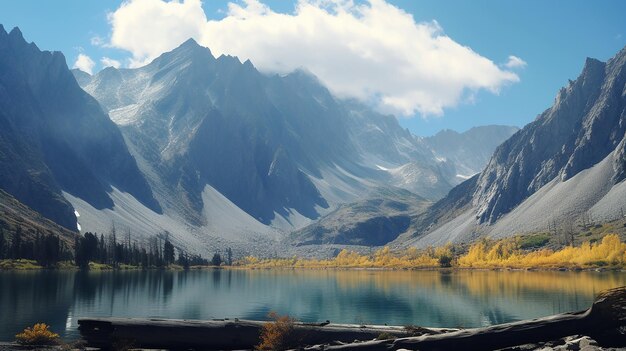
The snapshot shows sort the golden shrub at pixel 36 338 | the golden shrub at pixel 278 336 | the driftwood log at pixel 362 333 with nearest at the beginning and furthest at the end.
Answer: the driftwood log at pixel 362 333 < the golden shrub at pixel 278 336 < the golden shrub at pixel 36 338

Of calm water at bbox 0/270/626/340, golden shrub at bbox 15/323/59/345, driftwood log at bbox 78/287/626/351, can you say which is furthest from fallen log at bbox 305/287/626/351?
calm water at bbox 0/270/626/340

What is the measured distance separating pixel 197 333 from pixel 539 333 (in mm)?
21966

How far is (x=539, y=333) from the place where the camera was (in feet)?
108

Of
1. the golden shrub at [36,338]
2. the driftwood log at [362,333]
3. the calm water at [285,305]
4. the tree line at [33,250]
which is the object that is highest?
the tree line at [33,250]

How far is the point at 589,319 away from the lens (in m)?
32.0

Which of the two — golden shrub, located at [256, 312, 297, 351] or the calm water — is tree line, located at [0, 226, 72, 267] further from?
golden shrub, located at [256, 312, 297, 351]

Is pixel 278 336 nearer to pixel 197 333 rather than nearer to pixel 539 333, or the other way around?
pixel 197 333

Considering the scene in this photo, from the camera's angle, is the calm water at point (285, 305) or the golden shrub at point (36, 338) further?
the calm water at point (285, 305)

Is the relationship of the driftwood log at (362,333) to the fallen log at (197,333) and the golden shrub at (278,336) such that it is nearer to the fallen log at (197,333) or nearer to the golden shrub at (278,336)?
the fallen log at (197,333)

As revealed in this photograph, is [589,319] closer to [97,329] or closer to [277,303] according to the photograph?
[97,329]

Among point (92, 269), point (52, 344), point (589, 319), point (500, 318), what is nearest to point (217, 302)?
point (500, 318)

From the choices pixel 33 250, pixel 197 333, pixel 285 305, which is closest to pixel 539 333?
pixel 197 333

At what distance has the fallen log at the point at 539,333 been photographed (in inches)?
1230

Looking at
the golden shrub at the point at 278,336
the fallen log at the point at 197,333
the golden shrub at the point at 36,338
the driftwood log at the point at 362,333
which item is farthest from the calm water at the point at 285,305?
the golden shrub at the point at 278,336
